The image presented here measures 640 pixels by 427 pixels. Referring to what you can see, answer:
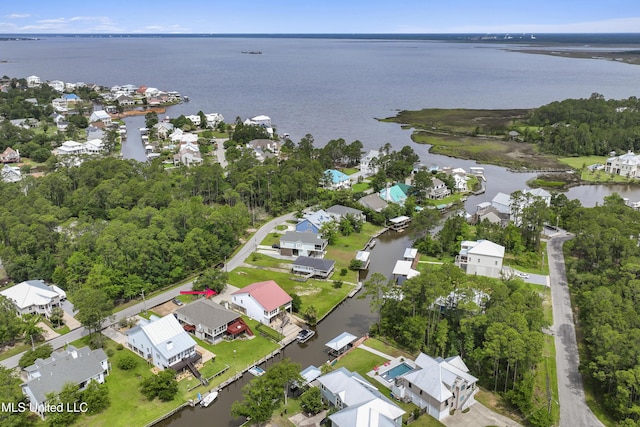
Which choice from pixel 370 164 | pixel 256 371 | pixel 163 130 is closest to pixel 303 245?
pixel 256 371

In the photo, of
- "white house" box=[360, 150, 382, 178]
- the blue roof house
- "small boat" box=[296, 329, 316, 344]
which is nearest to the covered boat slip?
"small boat" box=[296, 329, 316, 344]

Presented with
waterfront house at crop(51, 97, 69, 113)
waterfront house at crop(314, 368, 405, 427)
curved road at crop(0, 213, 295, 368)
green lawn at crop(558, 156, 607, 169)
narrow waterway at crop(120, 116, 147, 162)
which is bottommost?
curved road at crop(0, 213, 295, 368)

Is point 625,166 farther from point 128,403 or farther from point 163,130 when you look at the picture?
point 163,130

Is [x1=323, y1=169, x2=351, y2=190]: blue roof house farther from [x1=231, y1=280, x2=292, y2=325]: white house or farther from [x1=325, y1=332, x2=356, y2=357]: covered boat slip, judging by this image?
[x1=325, y1=332, x2=356, y2=357]: covered boat slip

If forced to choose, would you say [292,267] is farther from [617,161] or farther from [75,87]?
[75,87]

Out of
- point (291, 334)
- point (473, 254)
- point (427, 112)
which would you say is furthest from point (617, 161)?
A: point (291, 334)
